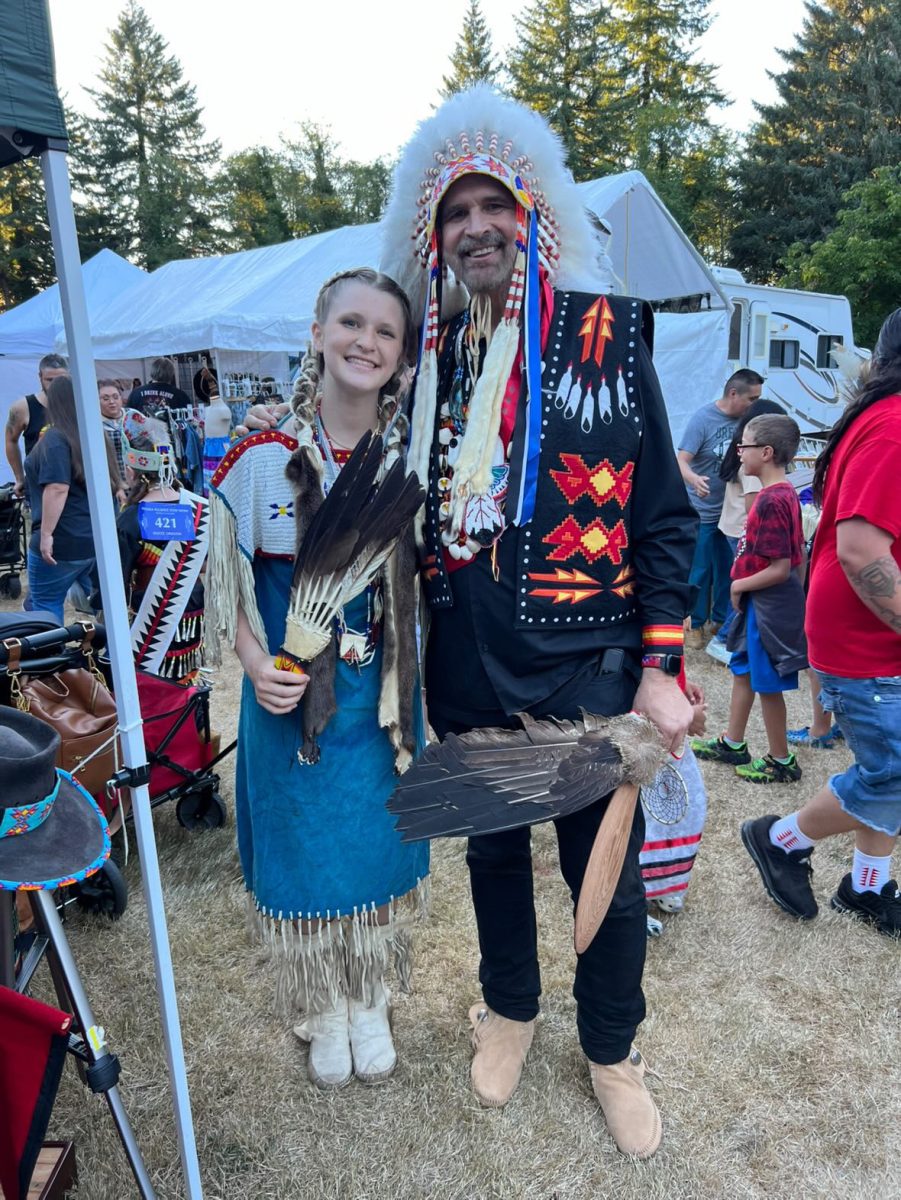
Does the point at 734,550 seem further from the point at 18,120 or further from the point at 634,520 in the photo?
the point at 18,120

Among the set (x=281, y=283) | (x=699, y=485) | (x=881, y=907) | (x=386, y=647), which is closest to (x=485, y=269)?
(x=386, y=647)

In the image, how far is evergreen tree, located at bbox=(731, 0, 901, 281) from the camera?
1070 inches

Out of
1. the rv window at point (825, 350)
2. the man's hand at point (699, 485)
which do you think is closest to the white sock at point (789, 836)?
the man's hand at point (699, 485)

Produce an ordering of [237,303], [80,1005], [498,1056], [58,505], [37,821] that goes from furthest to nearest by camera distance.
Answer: [237,303], [58,505], [498,1056], [80,1005], [37,821]

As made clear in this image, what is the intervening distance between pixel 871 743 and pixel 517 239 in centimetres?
175

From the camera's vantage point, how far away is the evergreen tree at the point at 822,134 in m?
27.2

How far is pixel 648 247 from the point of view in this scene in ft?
27.6

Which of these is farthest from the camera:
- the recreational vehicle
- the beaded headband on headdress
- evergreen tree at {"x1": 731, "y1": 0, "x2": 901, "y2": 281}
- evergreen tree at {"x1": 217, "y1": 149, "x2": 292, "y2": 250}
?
evergreen tree at {"x1": 217, "y1": 149, "x2": 292, "y2": 250}

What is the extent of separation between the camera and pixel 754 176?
2816 cm

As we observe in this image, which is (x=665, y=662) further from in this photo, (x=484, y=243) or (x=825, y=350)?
(x=825, y=350)

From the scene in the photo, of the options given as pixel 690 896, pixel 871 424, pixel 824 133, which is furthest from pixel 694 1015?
pixel 824 133

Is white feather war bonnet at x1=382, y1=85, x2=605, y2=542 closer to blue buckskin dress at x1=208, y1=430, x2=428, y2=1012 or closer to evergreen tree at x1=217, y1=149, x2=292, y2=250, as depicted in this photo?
blue buckskin dress at x1=208, y1=430, x2=428, y2=1012

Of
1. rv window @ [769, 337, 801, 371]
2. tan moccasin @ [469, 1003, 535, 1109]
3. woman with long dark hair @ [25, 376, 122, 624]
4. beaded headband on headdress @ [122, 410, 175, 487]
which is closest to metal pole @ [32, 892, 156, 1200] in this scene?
tan moccasin @ [469, 1003, 535, 1109]

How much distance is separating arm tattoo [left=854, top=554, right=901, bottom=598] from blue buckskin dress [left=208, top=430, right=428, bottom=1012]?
1277 millimetres
